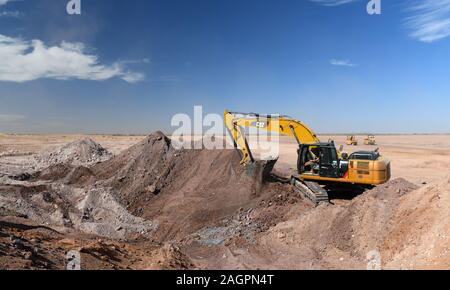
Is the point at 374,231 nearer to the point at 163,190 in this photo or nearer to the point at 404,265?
the point at 404,265

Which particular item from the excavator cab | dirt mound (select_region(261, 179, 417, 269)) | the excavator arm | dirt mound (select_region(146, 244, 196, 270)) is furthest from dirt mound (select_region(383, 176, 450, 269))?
the excavator arm

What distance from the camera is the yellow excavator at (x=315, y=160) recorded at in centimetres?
1335

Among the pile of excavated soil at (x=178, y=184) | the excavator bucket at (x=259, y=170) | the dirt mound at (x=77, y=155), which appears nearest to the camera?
the pile of excavated soil at (x=178, y=184)

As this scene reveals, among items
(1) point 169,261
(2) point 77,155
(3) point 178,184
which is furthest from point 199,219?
(2) point 77,155

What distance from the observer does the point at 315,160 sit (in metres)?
14.7

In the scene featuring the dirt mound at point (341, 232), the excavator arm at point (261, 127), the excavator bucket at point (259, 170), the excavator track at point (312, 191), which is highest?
the excavator arm at point (261, 127)

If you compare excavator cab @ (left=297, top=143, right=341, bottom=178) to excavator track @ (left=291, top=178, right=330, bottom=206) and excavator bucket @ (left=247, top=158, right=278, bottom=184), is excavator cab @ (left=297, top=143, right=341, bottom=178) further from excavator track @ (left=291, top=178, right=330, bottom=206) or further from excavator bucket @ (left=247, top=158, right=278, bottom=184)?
excavator bucket @ (left=247, top=158, right=278, bottom=184)

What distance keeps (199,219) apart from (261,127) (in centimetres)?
508

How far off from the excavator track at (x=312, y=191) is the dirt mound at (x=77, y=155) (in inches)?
545

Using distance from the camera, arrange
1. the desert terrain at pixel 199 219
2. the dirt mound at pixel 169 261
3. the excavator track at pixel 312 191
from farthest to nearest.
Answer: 1. the excavator track at pixel 312 191
2. the desert terrain at pixel 199 219
3. the dirt mound at pixel 169 261

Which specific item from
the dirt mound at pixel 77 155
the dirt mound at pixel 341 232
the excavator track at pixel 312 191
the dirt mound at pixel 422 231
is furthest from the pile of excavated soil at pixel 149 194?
the dirt mound at pixel 422 231

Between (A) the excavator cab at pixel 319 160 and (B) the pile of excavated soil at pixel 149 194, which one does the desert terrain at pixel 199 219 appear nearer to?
(B) the pile of excavated soil at pixel 149 194

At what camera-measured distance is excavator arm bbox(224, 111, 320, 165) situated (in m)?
15.6

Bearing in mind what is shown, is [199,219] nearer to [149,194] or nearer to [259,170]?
[259,170]
